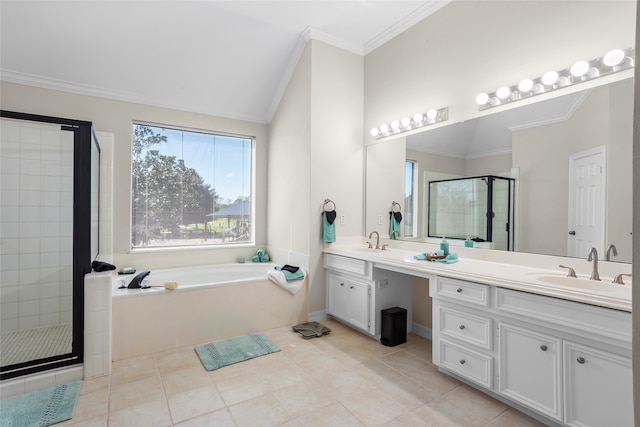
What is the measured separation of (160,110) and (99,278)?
2.23m

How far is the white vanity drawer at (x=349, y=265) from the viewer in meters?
2.92

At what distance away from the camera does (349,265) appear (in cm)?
312

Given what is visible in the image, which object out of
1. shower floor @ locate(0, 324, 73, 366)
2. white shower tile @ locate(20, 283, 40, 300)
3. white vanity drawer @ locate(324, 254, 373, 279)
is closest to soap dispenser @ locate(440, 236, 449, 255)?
white vanity drawer @ locate(324, 254, 373, 279)

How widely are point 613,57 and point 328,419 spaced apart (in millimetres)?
2706

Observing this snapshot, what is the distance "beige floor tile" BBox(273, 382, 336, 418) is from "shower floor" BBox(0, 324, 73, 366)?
166 cm

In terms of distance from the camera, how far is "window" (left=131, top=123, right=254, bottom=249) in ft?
12.0

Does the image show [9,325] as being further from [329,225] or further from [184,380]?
[329,225]

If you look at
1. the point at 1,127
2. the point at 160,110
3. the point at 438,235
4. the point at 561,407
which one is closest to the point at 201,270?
the point at 160,110

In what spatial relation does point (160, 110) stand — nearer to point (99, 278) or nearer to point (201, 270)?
point (201, 270)

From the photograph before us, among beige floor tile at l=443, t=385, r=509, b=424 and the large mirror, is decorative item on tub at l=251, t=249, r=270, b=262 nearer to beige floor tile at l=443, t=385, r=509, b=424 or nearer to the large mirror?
the large mirror

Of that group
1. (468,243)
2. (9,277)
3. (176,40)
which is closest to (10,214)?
(9,277)

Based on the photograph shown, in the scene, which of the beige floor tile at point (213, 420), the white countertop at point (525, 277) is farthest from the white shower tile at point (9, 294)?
the white countertop at point (525, 277)

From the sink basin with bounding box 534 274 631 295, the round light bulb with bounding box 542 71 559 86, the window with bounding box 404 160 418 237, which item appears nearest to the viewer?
the sink basin with bounding box 534 274 631 295

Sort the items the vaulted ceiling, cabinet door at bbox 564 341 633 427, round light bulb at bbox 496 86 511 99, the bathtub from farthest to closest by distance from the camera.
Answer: the vaulted ceiling, the bathtub, round light bulb at bbox 496 86 511 99, cabinet door at bbox 564 341 633 427
